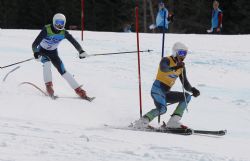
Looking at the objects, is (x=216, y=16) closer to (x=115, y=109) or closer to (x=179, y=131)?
(x=115, y=109)

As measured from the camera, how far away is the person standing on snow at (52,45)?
30.1ft

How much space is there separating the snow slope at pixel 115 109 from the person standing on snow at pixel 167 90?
16.1 inches

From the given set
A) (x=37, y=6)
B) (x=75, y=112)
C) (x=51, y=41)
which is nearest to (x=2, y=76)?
(x=51, y=41)

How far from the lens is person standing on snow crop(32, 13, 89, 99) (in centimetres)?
918

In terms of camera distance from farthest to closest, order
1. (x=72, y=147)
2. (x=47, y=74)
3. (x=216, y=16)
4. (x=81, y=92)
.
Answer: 1. (x=216, y=16)
2. (x=81, y=92)
3. (x=47, y=74)
4. (x=72, y=147)

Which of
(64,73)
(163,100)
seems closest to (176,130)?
(163,100)

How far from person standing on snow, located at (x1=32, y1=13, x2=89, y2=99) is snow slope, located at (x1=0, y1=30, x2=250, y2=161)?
0.37 m

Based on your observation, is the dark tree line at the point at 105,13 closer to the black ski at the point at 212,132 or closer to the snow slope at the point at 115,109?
the snow slope at the point at 115,109

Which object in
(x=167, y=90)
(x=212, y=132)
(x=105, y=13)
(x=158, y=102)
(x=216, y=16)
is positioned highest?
(x=105, y=13)

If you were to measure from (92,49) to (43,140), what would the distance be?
32.7 ft

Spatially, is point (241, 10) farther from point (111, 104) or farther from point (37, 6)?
point (111, 104)

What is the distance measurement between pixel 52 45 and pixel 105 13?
32.5m

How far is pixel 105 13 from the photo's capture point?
136 ft

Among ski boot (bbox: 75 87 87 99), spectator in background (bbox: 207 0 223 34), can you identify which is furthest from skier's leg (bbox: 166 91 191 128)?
spectator in background (bbox: 207 0 223 34)
